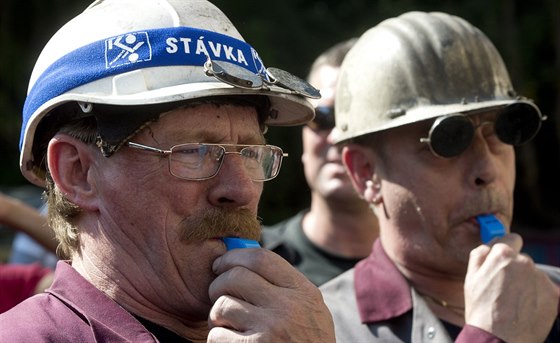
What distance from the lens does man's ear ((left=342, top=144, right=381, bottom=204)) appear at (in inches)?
144

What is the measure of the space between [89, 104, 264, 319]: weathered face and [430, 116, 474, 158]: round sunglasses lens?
3.53ft

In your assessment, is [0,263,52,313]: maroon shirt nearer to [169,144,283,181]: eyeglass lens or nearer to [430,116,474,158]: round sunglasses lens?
[430,116,474,158]: round sunglasses lens

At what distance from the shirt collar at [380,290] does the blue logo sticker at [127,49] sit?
54.7 inches

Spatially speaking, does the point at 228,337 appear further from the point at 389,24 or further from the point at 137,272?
the point at 389,24

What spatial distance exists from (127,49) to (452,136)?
1331 millimetres

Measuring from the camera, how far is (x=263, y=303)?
2365 mm

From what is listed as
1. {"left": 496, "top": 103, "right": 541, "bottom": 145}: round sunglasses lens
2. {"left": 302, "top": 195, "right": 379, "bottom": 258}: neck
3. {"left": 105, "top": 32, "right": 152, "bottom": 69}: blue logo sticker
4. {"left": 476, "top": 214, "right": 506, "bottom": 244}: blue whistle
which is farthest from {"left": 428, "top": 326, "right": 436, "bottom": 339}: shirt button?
{"left": 302, "top": 195, "right": 379, "bottom": 258}: neck

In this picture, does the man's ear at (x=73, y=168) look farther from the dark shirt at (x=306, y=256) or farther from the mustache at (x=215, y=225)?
the dark shirt at (x=306, y=256)

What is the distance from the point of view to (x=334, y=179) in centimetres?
501

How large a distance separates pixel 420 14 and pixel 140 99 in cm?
165

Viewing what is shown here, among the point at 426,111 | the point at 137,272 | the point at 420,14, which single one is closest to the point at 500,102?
the point at 426,111

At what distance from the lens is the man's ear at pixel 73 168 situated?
8.34ft

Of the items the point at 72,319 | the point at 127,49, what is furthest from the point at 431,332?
the point at 127,49

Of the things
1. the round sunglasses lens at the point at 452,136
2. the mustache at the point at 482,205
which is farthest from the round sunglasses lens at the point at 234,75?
the mustache at the point at 482,205
